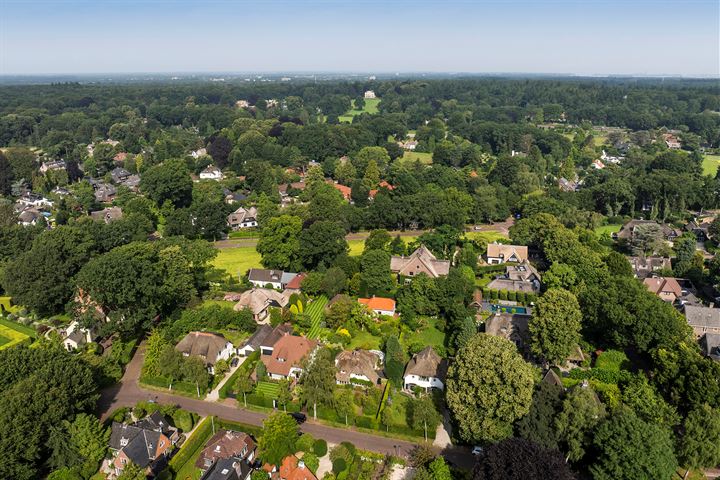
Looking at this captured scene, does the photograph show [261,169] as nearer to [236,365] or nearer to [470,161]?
[470,161]

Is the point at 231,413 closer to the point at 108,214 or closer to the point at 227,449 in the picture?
the point at 227,449

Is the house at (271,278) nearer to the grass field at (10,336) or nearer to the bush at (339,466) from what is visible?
the grass field at (10,336)

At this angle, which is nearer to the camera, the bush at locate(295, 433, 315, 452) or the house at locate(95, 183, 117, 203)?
the bush at locate(295, 433, 315, 452)

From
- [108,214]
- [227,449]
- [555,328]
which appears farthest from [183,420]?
[108,214]

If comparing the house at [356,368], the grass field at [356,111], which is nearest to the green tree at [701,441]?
the house at [356,368]

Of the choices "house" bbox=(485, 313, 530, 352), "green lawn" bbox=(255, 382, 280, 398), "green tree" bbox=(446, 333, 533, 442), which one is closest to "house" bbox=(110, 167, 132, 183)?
"green lawn" bbox=(255, 382, 280, 398)

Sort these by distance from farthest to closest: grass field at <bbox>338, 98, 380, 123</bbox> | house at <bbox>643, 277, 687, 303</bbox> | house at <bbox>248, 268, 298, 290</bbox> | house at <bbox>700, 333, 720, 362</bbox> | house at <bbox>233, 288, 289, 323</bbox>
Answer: grass field at <bbox>338, 98, 380, 123</bbox>
house at <bbox>248, 268, 298, 290</bbox>
house at <bbox>643, 277, 687, 303</bbox>
house at <bbox>233, 288, 289, 323</bbox>
house at <bbox>700, 333, 720, 362</bbox>

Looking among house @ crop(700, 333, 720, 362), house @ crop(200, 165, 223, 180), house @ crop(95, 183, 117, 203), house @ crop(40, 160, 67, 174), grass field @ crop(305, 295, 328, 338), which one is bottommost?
grass field @ crop(305, 295, 328, 338)

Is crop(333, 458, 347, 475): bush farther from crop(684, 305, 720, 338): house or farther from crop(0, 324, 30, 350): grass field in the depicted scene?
crop(684, 305, 720, 338): house
